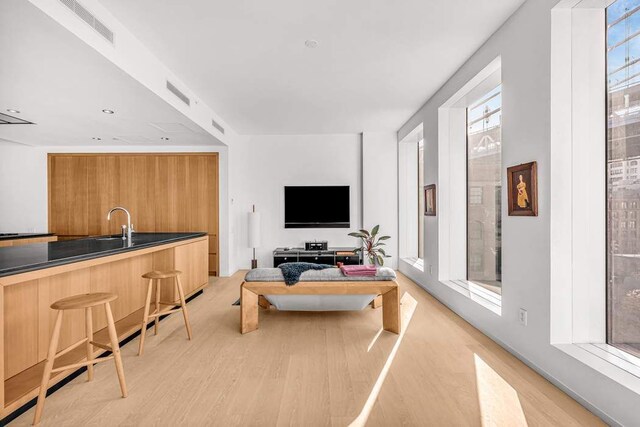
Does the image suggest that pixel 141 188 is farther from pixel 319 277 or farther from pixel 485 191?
pixel 485 191

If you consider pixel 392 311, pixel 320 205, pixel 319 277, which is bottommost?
pixel 392 311

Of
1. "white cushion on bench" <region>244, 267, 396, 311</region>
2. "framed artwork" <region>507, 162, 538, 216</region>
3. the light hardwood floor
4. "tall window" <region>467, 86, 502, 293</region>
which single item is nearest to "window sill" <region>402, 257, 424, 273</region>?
"tall window" <region>467, 86, 502, 293</region>

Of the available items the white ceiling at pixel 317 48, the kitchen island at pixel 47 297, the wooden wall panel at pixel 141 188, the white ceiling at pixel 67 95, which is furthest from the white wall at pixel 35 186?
the kitchen island at pixel 47 297

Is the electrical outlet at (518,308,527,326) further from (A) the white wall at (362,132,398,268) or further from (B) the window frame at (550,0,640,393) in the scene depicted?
(A) the white wall at (362,132,398,268)

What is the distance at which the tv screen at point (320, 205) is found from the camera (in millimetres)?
6672

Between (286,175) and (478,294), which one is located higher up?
(286,175)

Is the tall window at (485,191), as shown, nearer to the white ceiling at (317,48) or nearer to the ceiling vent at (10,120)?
the white ceiling at (317,48)

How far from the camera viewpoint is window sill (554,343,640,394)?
1.83 meters

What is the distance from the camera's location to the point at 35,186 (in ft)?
20.7

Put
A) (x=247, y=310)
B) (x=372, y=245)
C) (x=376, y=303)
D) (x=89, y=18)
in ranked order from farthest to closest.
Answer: (x=372, y=245) < (x=376, y=303) < (x=247, y=310) < (x=89, y=18)

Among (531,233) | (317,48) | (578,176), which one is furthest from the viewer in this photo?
(317,48)

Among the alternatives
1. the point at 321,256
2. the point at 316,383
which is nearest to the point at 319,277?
the point at 316,383

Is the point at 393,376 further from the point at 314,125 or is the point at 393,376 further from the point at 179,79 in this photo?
the point at 314,125

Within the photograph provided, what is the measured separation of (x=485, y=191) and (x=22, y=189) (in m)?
7.82
